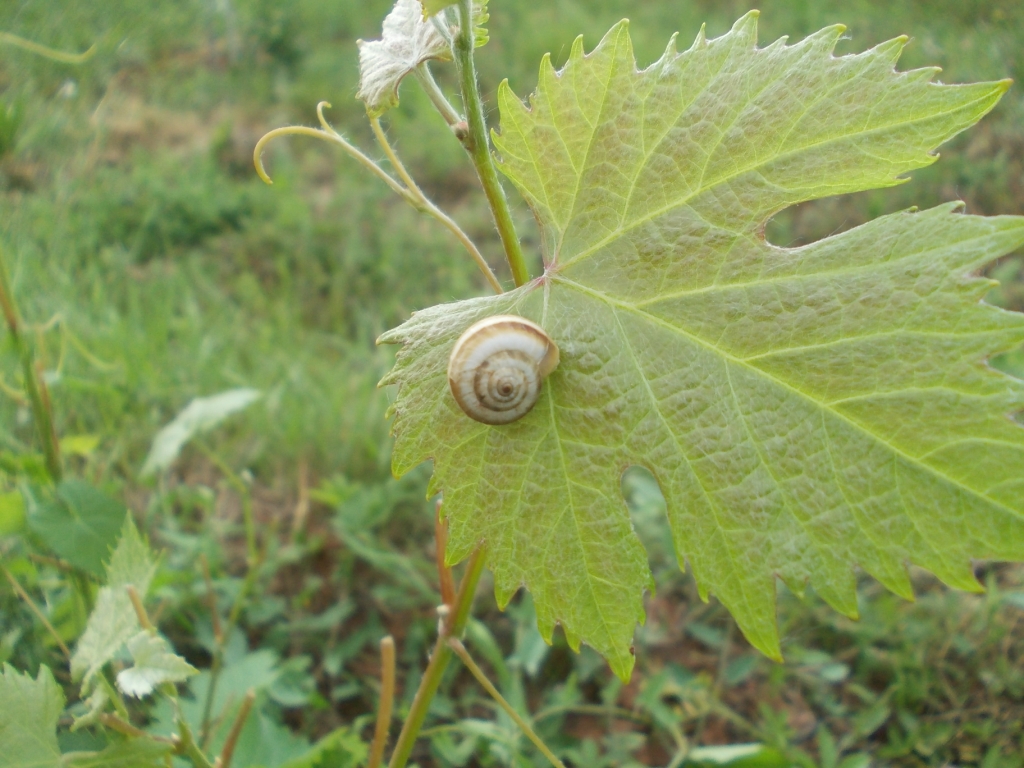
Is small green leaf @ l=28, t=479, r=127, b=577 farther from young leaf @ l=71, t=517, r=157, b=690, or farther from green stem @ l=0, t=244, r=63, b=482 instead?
young leaf @ l=71, t=517, r=157, b=690

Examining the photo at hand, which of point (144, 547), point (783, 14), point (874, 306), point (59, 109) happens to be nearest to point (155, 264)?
point (59, 109)

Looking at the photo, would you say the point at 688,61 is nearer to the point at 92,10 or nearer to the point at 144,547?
the point at 144,547

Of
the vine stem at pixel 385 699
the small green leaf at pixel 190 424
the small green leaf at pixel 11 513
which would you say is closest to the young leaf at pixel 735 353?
the vine stem at pixel 385 699

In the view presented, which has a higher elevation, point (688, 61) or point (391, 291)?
point (688, 61)

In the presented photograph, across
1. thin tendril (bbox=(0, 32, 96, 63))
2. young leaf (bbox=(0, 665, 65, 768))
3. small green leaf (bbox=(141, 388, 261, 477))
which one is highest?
thin tendril (bbox=(0, 32, 96, 63))

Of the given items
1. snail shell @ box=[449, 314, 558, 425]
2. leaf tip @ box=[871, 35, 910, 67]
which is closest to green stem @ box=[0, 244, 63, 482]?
snail shell @ box=[449, 314, 558, 425]

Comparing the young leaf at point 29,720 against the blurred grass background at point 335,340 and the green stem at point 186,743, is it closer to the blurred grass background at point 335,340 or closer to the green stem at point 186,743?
the green stem at point 186,743

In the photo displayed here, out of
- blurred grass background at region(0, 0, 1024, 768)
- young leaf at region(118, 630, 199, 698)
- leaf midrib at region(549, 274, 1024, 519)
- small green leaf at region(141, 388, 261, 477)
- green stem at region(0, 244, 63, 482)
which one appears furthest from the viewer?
small green leaf at region(141, 388, 261, 477)
